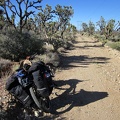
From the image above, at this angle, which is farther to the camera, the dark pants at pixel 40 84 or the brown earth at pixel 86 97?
the brown earth at pixel 86 97

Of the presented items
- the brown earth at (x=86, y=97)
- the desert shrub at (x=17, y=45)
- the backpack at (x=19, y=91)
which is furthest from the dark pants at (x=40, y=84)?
the desert shrub at (x=17, y=45)

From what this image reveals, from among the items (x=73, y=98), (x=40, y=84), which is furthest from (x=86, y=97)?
(x=40, y=84)

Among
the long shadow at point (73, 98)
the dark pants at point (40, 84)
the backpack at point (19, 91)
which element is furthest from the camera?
the long shadow at point (73, 98)

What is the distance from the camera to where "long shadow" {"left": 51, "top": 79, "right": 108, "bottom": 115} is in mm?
5928

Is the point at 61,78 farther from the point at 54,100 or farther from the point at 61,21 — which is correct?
the point at 61,21

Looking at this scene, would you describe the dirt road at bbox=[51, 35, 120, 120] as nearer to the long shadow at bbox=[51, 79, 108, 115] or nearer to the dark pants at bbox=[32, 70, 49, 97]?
the long shadow at bbox=[51, 79, 108, 115]

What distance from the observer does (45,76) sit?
548 cm

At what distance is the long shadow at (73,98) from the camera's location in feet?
19.4

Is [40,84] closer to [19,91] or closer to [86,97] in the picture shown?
[19,91]

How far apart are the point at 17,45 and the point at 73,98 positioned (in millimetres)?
7666

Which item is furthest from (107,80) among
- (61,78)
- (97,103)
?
(97,103)

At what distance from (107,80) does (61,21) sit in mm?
26851

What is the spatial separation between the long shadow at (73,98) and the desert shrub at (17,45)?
6286 millimetres

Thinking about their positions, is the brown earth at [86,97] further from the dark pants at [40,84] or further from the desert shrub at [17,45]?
the desert shrub at [17,45]
